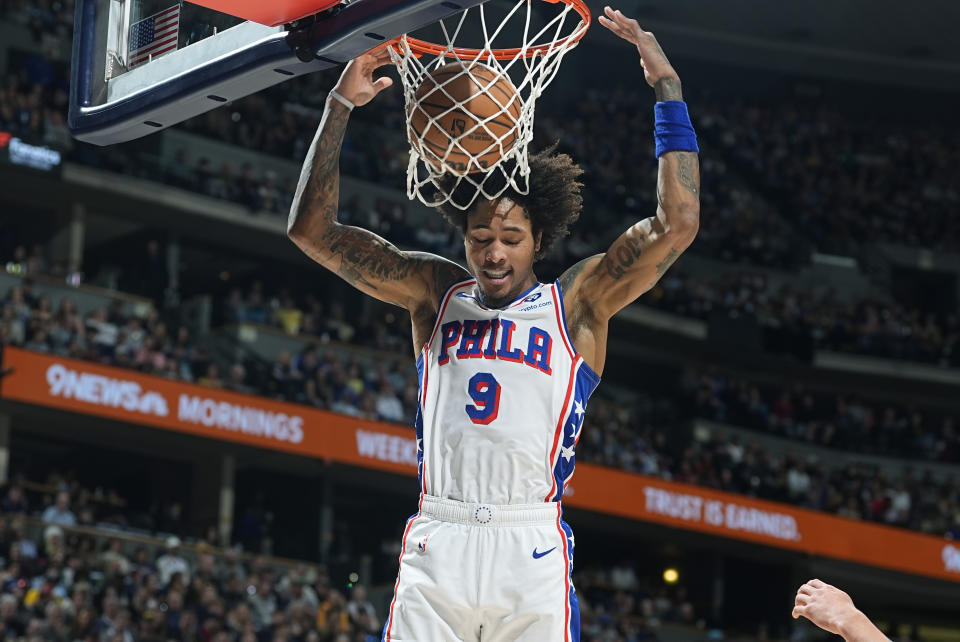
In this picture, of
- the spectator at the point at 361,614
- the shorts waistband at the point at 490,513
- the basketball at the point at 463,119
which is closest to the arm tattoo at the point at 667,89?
the basketball at the point at 463,119

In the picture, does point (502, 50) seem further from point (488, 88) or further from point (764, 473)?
point (764, 473)

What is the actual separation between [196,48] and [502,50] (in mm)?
1146

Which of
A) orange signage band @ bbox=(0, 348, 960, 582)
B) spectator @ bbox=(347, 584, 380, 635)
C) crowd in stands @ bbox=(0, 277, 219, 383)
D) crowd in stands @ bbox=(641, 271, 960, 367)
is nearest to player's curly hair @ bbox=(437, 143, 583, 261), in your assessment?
spectator @ bbox=(347, 584, 380, 635)

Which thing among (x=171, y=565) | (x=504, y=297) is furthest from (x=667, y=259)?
(x=171, y=565)

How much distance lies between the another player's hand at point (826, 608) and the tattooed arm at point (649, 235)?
3.74 ft

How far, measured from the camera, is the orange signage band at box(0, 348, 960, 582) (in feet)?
56.6

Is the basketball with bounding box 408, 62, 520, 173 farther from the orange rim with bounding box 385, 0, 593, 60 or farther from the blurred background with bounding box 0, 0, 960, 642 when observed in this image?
the blurred background with bounding box 0, 0, 960, 642

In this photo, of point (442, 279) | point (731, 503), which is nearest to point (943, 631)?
point (731, 503)

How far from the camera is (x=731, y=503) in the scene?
2234cm

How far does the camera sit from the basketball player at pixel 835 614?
3520 millimetres

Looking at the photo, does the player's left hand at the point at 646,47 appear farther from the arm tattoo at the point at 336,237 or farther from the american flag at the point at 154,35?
the american flag at the point at 154,35

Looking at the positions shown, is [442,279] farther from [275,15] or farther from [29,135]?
[29,135]

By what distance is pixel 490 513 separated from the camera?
4270 millimetres

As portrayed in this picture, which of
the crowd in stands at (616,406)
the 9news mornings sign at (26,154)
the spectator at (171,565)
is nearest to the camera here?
the spectator at (171,565)
